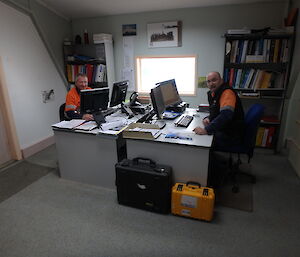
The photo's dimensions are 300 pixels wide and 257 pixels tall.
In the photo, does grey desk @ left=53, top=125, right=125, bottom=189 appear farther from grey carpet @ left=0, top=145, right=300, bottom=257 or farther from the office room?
grey carpet @ left=0, top=145, right=300, bottom=257

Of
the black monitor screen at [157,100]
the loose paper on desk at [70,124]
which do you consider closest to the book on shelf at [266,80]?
the black monitor screen at [157,100]

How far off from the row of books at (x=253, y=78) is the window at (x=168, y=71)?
656mm

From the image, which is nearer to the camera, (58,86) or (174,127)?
(174,127)

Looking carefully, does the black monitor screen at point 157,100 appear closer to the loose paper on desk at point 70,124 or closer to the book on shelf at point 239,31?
the loose paper on desk at point 70,124

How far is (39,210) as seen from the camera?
230cm

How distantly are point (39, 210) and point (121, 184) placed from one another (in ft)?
2.89

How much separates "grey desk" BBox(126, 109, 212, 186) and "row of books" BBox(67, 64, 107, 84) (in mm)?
2178

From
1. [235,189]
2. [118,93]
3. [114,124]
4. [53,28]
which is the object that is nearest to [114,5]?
[53,28]

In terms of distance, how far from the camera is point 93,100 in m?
2.68

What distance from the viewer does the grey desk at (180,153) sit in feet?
6.91

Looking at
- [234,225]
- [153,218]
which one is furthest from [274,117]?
[153,218]

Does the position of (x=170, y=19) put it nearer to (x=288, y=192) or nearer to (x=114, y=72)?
(x=114, y=72)

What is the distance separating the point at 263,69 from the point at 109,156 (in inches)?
103

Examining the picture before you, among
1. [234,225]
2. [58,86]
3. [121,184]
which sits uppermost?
[58,86]
